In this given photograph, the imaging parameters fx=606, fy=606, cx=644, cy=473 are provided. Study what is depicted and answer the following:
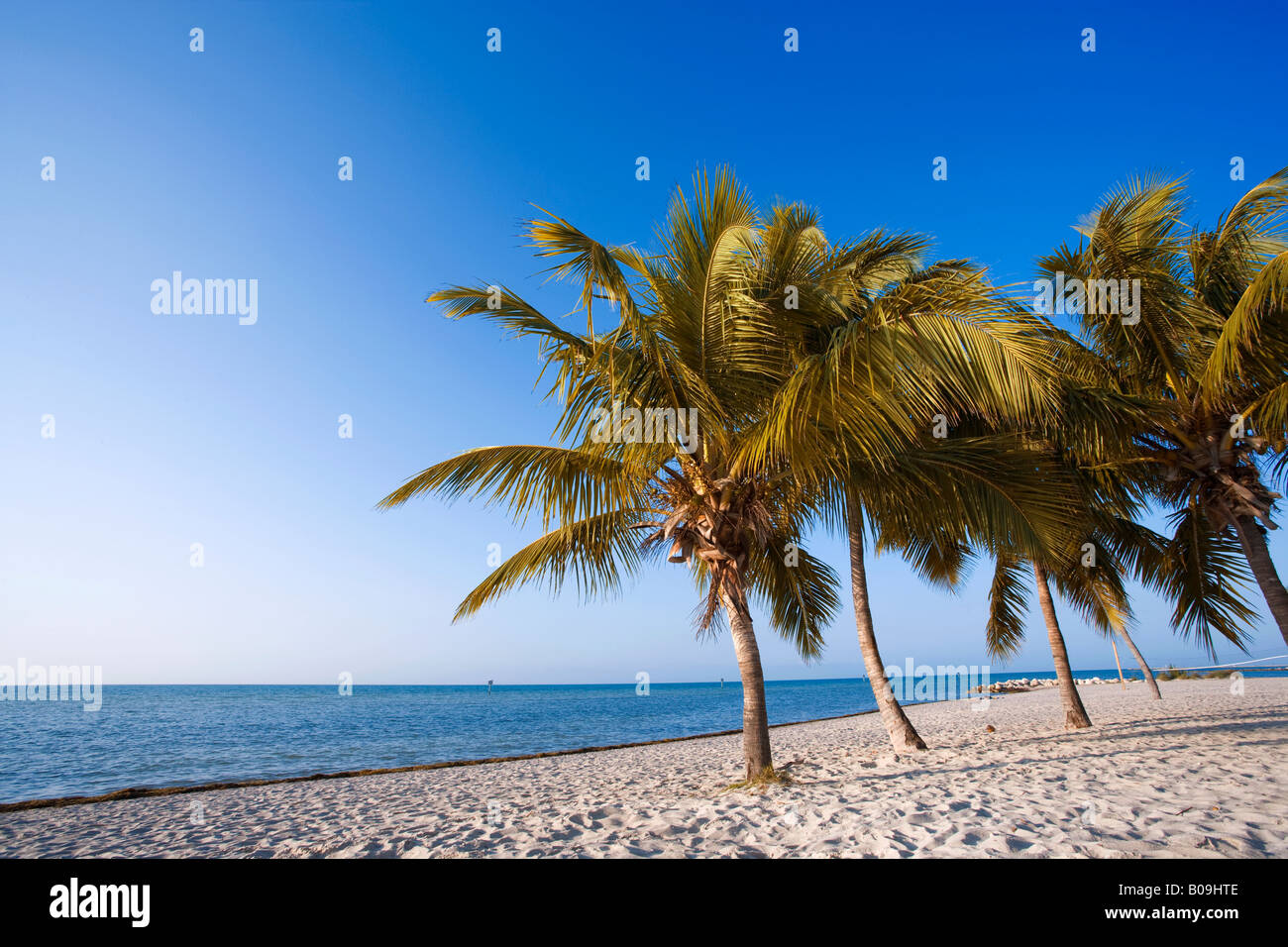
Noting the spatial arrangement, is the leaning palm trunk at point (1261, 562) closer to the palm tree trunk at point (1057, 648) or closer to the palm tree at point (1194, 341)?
the palm tree at point (1194, 341)

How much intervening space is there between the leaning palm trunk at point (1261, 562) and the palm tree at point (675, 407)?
563cm

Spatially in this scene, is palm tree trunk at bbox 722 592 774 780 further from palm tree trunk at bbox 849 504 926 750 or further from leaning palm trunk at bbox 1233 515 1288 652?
leaning palm trunk at bbox 1233 515 1288 652

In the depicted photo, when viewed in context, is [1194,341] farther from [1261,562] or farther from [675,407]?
[675,407]

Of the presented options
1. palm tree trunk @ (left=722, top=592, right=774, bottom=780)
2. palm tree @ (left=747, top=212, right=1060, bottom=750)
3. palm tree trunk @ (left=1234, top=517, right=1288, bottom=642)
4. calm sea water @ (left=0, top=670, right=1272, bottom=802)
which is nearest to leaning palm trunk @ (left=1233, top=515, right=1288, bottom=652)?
palm tree trunk @ (left=1234, top=517, right=1288, bottom=642)

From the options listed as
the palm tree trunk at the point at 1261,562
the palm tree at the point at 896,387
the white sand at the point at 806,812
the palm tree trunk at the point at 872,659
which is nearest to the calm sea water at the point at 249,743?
the white sand at the point at 806,812

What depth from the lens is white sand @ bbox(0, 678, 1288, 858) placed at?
4.21m

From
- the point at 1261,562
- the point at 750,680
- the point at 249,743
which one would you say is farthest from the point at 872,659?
the point at 249,743

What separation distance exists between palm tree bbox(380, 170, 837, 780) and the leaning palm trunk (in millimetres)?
5631

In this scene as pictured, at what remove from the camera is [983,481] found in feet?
21.6

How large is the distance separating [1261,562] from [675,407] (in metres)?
7.58

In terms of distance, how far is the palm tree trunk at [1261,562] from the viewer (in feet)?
24.0
